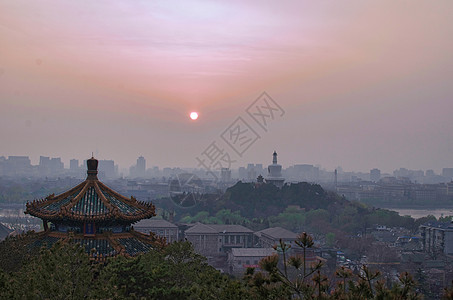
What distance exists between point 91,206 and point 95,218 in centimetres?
41

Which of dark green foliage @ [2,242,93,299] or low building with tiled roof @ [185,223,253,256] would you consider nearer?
dark green foliage @ [2,242,93,299]

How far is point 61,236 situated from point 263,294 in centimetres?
577

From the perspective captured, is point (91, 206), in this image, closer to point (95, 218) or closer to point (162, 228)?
point (95, 218)

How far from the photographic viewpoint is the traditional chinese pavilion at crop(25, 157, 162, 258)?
30.7ft

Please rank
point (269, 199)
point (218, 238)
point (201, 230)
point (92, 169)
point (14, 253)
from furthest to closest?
point (269, 199) < point (218, 238) < point (201, 230) < point (92, 169) < point (14, 253)

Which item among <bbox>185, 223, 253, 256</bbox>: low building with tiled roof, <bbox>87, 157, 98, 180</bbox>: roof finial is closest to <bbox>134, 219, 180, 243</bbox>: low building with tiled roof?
<bbox>185, 223, 253, 256</bbox>: low building with tiled roof

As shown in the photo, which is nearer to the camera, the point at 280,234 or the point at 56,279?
the point at 56,279

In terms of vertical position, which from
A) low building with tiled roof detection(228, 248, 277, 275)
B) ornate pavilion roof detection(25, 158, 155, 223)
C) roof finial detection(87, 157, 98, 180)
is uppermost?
roof finial detection(87, 157, 98, 180)

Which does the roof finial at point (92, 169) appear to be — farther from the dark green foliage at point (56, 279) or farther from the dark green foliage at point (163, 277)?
the dark green foliage at point (56, 279)

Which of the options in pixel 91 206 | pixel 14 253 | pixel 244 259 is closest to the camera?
pixel 14 253

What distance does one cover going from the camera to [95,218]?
9344mm

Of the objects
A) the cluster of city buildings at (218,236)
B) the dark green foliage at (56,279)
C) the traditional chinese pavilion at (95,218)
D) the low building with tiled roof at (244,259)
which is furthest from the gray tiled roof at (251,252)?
the dark green foliage at (56,279)

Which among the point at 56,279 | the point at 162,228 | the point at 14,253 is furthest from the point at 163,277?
the point at 162,228

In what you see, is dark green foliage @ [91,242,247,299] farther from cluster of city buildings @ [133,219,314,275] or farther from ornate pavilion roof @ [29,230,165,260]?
cluster of city buildings @ [133,219,314,275]
